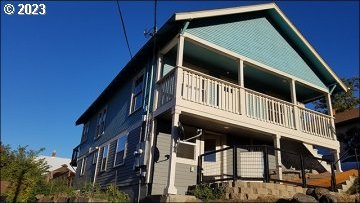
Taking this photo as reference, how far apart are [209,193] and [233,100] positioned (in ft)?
12.0

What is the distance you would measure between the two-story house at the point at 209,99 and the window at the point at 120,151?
0.05 meters

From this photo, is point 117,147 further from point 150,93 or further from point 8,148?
point 8,148

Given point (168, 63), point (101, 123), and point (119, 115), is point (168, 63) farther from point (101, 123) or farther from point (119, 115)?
point (101, 123)

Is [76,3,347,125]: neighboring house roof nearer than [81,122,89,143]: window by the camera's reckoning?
Yes

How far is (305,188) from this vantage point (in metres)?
9.73

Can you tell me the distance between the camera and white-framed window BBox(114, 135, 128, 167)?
12860 millimetres

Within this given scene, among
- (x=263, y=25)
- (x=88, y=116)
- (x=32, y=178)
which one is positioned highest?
(x=263, y=25)

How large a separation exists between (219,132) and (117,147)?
4.81m

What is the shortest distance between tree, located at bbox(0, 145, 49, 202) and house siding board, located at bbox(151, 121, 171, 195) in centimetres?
448

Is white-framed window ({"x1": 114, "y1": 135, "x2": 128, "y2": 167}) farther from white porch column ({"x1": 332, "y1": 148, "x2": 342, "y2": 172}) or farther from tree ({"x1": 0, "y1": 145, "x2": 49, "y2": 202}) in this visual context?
white porch column ({"x1": 332, "y1": 148, "x2": 342, "y2": 172})

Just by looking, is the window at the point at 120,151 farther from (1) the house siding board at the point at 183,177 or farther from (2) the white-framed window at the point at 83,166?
(2) the white-framed window at the point at 83,166

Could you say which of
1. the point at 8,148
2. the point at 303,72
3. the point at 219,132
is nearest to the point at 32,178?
the point at 8,148

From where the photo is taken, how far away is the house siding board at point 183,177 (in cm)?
1047

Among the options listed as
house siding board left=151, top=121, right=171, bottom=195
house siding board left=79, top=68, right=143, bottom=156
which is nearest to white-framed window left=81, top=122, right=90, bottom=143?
house siding board left=79, top=68, right=143, bottom=156
